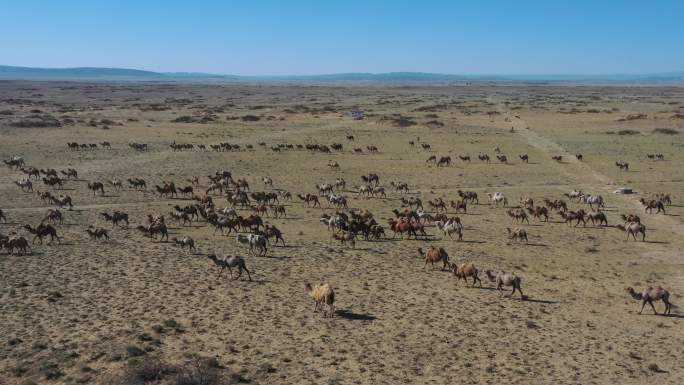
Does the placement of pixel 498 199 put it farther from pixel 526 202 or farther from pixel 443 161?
pixel 443 161

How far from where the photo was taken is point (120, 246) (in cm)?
2345

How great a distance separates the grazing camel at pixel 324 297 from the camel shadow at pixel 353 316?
24cm

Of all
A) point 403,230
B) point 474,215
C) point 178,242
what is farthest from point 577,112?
point 178,242

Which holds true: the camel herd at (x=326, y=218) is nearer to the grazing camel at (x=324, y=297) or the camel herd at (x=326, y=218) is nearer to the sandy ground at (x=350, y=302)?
the grazing camel at (x=324, y=297)

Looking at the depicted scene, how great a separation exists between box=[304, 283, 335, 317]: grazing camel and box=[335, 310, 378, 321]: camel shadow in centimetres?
24

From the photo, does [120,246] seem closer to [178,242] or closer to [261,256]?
[178,242]

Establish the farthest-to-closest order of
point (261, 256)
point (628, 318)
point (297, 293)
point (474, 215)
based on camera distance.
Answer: point (474, 215) < point (261, 256) < point (297, 293) < point (628, 318)

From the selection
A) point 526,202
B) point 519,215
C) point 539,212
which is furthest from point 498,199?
point 519,215

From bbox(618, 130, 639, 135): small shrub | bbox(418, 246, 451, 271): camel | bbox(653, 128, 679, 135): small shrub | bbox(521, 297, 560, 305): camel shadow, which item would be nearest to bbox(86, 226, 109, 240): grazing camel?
bbox(418, 246, 451, 271): camel

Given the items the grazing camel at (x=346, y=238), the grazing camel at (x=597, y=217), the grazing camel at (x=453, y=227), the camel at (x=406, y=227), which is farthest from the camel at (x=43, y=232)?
the grazing camel at (x=597, y=217)

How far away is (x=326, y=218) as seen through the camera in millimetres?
28266

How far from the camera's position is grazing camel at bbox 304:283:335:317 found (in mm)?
15969

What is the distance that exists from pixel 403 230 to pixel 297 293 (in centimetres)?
904

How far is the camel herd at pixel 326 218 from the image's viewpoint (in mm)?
20125
